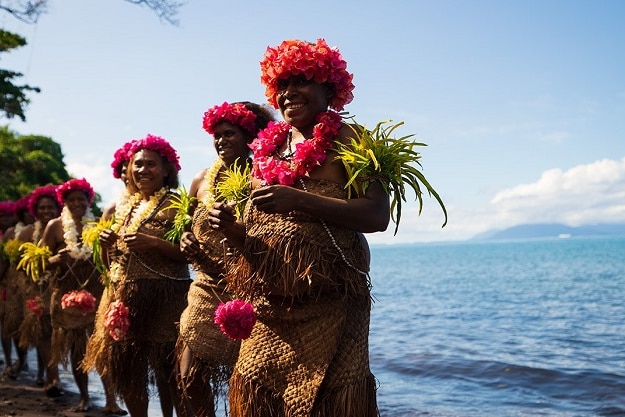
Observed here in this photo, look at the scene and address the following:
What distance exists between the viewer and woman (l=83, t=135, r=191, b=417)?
493 centimetres

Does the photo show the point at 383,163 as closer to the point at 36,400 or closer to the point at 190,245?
the point at 190,245

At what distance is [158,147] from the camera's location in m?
5.14

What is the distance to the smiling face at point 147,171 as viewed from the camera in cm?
508

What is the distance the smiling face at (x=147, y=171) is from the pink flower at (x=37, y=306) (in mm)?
3065

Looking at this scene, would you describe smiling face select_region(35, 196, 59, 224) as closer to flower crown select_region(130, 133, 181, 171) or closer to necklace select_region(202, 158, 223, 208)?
flower crown select_region(130, 133, 181, 171)

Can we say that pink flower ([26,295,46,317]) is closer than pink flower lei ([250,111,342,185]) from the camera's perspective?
No

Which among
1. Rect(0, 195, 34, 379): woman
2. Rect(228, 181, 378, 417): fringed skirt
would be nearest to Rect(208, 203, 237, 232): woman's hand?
Rect(228, 181, 378, 417): fringed skirt

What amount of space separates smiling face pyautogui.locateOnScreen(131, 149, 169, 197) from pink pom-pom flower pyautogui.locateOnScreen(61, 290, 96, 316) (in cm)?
164

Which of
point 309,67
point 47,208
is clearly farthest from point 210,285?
point 47,208

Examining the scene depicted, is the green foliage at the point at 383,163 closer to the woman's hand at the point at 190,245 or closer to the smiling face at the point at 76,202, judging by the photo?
the woman's hand at the point at 190,245

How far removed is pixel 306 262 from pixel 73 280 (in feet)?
14.7

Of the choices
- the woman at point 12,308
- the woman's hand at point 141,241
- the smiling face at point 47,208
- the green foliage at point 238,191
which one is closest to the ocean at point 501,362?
the woman's hand at point 141,241

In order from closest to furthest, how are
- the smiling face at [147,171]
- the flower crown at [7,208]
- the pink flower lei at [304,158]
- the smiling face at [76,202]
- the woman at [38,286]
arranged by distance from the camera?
the pink flower lei at [304,158] < the smiling face at [147,171] < the smiling face at [76,202] < the woman at [38,286] < the flower crown at [7,208]

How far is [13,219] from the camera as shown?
34.5 ft
